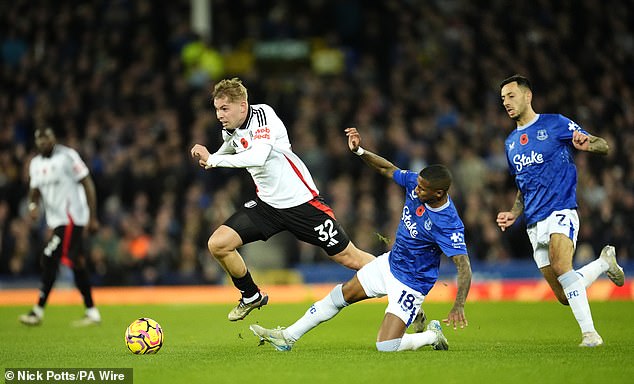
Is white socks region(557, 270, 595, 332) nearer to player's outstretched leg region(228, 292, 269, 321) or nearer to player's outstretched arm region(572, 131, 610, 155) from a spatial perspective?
player's outstretched arm region(572, 131, 610, 155)

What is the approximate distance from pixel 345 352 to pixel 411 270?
978 millimetres

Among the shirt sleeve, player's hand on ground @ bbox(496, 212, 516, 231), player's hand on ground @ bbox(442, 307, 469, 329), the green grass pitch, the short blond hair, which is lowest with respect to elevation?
the green grass pitch

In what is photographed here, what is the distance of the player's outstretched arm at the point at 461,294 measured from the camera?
8562 mm

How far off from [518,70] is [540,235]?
1270cm

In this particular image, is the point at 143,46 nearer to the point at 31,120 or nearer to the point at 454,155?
the point at 31,120

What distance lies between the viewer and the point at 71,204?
13844 millimetres

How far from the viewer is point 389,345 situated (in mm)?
9328

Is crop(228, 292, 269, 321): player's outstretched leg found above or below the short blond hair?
below

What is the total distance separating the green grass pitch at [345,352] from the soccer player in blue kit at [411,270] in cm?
19

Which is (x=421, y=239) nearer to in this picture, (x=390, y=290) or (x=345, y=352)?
(x=390, y=290)

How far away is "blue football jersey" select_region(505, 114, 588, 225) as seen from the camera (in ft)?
32.2

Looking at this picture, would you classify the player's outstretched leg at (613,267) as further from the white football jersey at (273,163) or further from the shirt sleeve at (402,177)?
the white football jersey at (273,163)

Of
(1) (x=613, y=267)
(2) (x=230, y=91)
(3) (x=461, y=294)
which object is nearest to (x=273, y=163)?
(2) (x=230, y=91)

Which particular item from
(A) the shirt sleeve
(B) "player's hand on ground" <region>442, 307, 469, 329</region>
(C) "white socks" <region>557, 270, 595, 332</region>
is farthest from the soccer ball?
(C) "white socks" <region>557, 270, 595, 332</region>
